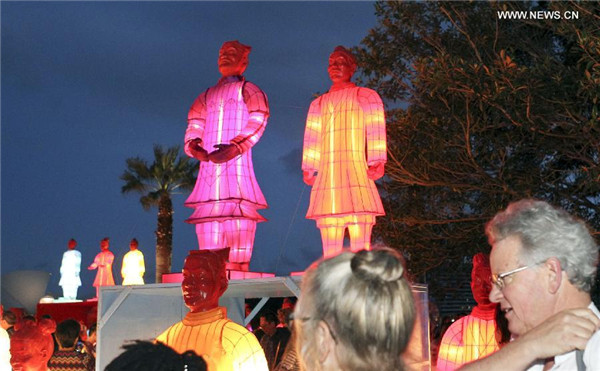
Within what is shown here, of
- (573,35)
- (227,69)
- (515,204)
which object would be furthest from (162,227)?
(515,204)

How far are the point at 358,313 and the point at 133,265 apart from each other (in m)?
Answer: 12.1

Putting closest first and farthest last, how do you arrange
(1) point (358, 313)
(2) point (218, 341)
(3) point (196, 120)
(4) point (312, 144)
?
(1) point (358, 313) → (2) point (218, 341) → (4) point (312, 144) → (3) point (196, 120)

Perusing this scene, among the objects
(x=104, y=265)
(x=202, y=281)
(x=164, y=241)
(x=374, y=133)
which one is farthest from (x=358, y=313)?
(x=164, y=241)

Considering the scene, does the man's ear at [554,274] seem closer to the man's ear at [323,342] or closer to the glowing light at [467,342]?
the man's ear at [323,342]

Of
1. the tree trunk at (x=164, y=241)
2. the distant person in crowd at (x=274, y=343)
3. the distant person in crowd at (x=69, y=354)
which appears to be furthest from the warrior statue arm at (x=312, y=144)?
the tree trunk at (x=164, y=241)

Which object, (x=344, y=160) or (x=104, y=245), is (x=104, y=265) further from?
(x=344, y=160)

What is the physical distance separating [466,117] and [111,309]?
14.4 feet

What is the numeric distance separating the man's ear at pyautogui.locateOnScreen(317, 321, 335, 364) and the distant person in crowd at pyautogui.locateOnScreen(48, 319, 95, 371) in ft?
18.4

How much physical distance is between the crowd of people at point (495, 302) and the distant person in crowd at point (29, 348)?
122 inches

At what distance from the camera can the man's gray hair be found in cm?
221

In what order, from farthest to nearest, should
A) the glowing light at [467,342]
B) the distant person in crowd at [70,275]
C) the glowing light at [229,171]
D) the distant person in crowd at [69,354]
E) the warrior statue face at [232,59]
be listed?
the distant person in crowd at [70,275]
the warrior statue face at [232,59]
the glowing light at [229,171]
the distant person in crowd at [69,354]
the glowing light at [467,342]

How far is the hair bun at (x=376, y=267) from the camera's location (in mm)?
1669

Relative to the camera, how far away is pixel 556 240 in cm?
223

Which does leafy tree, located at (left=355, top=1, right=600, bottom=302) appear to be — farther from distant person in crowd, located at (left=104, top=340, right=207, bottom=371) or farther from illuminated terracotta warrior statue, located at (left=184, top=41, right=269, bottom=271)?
distant person in crowd, located at (left=104, top=340, right=207, bottom=371)
